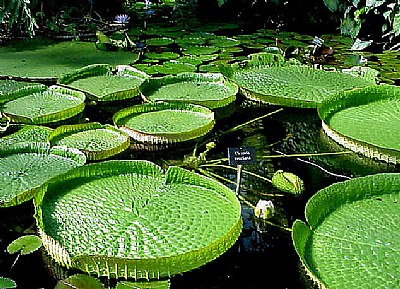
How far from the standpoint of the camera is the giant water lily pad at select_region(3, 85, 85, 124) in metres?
2.01

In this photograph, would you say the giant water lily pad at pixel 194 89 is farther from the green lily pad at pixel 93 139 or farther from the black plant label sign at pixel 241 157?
the black plant label sign at pixel 241 157

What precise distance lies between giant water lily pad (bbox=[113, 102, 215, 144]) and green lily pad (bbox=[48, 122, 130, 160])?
58 mm

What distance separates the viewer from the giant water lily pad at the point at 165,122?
188cm

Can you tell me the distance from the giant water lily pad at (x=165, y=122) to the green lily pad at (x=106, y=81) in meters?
0.29

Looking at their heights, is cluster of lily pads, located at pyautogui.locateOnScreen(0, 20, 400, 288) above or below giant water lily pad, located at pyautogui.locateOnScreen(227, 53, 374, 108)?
below

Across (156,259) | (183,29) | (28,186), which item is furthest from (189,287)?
(183,29)

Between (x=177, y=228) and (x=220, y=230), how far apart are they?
0.11 metres

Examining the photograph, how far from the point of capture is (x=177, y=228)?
1310mm

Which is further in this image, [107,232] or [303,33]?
[303,33]

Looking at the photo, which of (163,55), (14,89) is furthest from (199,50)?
(14,89)

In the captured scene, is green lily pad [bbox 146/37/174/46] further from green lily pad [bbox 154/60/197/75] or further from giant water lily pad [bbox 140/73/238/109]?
giant water lily pad [bbox 140/73/238/109]

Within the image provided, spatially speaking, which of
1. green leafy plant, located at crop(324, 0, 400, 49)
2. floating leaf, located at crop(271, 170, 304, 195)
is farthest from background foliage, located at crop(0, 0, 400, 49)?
floating leaf, located at crop(271, 170, 304, 195)

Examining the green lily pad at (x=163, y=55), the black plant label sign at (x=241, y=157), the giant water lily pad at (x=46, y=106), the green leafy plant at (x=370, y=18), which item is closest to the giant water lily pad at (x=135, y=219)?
the black plant label sign at (x=241, y=157)

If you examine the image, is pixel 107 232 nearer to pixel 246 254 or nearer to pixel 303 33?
pixel 246 254
